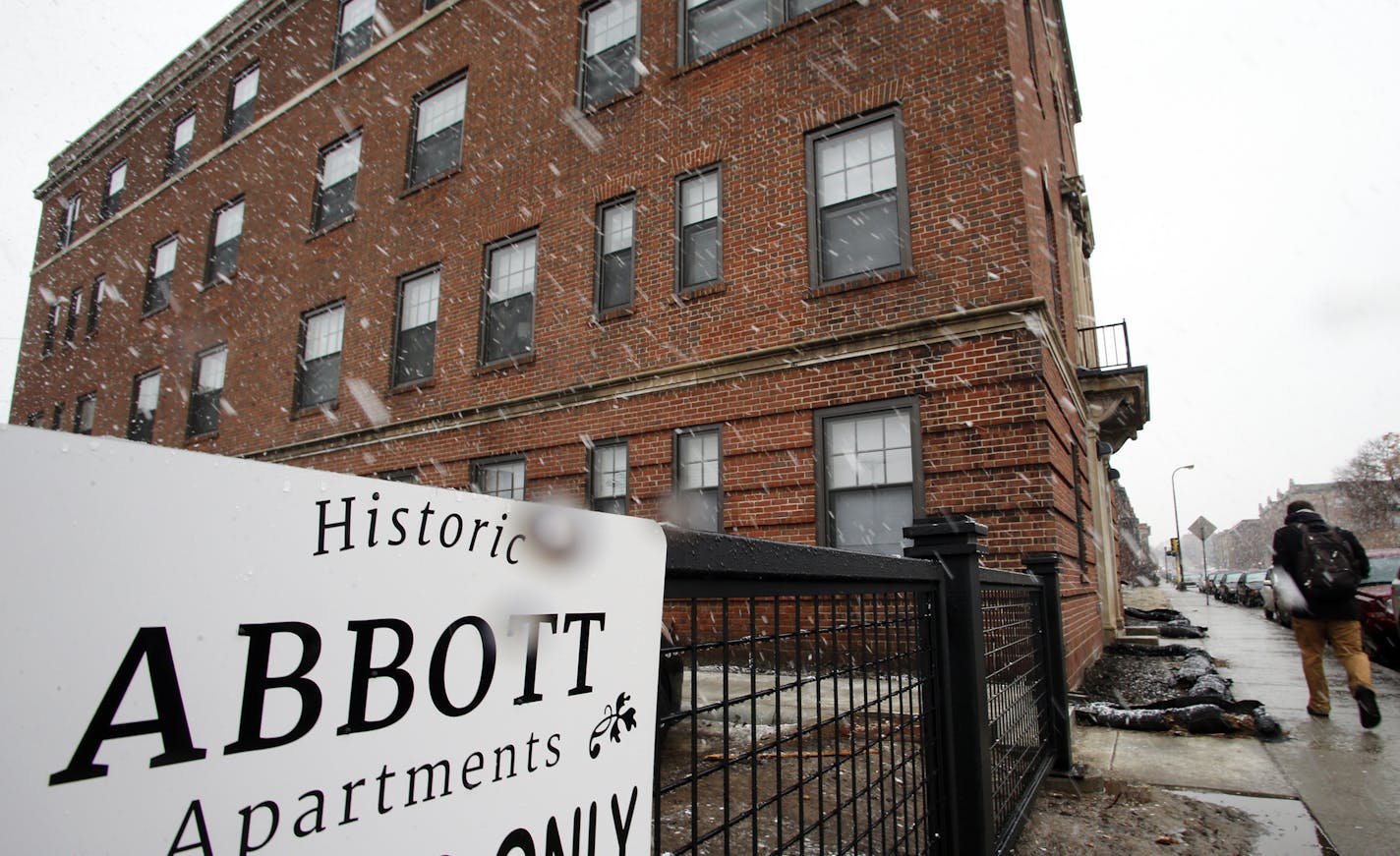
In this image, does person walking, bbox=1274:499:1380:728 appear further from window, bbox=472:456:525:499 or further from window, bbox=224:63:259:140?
window, bbox=224:63:259:140

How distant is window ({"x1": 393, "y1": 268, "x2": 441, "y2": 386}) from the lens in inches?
477

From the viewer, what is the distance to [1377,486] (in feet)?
195

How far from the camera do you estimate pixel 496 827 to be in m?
1.03

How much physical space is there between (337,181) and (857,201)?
36.6 feet

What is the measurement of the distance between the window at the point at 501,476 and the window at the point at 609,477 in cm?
125

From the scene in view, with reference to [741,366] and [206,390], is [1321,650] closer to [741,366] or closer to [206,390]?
[741,366]

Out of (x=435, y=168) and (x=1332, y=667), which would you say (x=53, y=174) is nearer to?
(x=435, y=168)

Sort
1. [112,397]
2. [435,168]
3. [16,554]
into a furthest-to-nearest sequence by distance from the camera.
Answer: [112,397]
[435,168]
[16,554]

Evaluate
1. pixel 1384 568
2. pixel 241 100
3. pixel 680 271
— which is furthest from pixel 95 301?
pixel 1384 568

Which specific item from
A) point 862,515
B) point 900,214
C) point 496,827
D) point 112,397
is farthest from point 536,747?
point 112,397

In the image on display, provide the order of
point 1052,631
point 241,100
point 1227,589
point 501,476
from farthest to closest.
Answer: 1. point 1227,589
2. point 241,100
3. point 501,476
4. point 1052,631

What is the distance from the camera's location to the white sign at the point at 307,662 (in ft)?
2.03

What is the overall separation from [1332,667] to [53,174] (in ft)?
121

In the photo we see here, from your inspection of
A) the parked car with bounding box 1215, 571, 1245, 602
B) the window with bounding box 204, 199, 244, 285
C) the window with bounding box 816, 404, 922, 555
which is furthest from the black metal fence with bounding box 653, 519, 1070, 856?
the parked car with bounding box 1215, 571, 1245, 602
